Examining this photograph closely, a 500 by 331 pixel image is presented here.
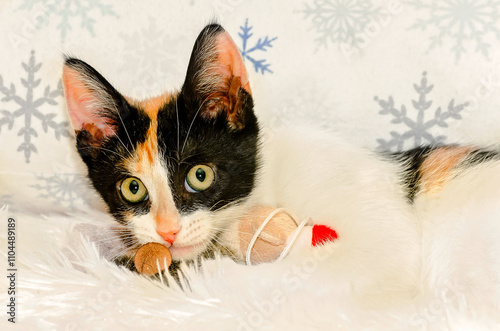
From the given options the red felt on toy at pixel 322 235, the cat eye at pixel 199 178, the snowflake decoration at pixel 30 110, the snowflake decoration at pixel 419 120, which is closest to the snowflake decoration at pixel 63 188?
the snowflake decoration at pixel 30 110

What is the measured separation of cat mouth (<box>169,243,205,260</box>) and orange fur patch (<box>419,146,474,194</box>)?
1.63ft

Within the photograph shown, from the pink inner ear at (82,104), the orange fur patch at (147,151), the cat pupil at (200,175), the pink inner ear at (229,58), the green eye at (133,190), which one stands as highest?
the pink inner ear at (229,58)

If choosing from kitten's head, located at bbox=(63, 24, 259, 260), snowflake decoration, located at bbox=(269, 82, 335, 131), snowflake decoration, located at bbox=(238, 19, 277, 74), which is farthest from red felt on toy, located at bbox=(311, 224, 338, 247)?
snowflake decoration, located at bbox=(238, 19, 277, 74)

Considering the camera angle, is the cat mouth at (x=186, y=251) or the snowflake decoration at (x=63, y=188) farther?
the snowflake decoration at (x=63, y=188)

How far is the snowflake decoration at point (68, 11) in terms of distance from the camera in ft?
4.00

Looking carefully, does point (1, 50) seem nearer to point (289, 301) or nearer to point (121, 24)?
point (121, 24)

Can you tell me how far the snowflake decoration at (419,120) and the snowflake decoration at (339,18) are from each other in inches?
7.0

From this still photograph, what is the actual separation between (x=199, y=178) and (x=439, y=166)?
548mm

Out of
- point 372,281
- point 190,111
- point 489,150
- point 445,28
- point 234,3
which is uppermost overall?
point 234,3

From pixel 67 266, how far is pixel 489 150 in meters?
0.95

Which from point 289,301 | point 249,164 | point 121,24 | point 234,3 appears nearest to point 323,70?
point 234,3

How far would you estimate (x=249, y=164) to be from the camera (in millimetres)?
974

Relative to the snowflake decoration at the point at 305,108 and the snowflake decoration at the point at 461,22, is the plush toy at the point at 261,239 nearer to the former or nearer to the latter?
the snowflake decoration at the point at 305,108

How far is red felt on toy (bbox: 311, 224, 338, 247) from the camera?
0.88 metres
